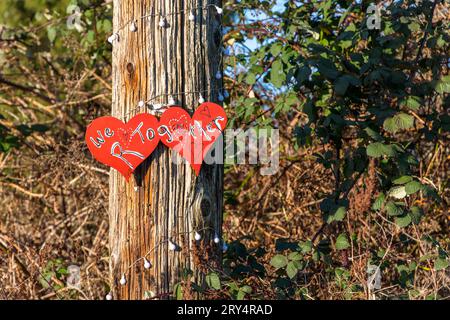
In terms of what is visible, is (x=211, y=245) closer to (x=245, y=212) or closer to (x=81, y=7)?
(x=245, y=212)

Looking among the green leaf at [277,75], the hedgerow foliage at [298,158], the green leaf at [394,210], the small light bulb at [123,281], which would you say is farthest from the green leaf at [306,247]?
the green leaf at [277,75]

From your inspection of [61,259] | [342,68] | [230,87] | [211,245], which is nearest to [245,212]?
[230,87]

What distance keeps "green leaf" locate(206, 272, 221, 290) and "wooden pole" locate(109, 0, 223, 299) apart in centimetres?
9

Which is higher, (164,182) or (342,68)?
(342,68)

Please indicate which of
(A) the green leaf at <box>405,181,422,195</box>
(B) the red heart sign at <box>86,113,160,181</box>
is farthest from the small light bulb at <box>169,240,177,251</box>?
(A) the green leaf at <box>405,181,422,195</box>

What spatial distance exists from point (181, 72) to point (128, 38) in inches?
12.5

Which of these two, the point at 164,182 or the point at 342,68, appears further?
the point at 342,68

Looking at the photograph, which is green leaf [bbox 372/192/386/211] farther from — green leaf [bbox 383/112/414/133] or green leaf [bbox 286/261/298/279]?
green leaf [bbox 286/261/298/279]

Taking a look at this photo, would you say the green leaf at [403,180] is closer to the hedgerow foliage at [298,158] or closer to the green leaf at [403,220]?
the hedgerow foliage at [298,158]

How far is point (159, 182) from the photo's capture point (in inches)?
141

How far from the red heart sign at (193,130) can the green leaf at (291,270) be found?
0.70 metres

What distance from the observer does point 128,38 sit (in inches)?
143

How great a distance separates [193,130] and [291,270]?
0.89 meters
